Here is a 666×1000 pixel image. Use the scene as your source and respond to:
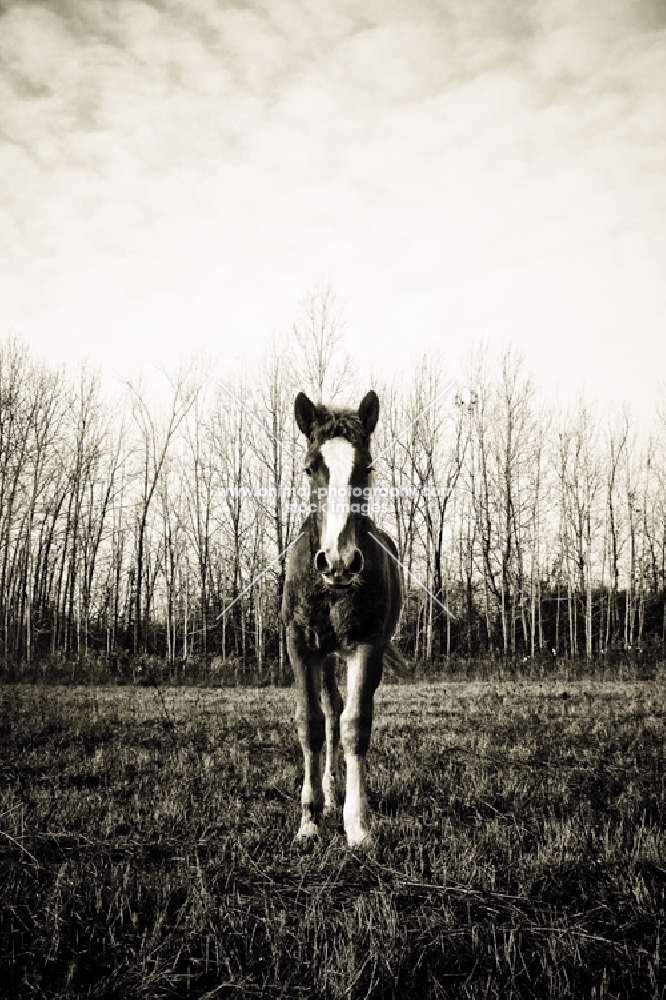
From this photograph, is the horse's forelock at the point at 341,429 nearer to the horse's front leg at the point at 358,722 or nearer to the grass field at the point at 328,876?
the horse's front leg at the point at 358,722

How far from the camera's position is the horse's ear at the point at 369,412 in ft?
14.5

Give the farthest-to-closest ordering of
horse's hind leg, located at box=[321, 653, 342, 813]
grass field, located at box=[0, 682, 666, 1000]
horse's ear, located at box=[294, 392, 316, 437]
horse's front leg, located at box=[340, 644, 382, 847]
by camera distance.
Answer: horse's hind leg, located at box=[321, 653, 342, 813], horse's ear, located at box=[294, 392, 316, 437], horse's front leg, located at box=[340, 644, 382, 847], grass field, located at box=[0, 682, 666, 1000]

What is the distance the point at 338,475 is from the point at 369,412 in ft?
2.45

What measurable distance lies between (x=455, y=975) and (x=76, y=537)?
103 feet

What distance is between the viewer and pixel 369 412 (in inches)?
176

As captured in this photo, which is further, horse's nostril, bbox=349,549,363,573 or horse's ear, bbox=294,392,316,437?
horse's ear, bbox=294,392,316,437

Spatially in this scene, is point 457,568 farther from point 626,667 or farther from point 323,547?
point 323,547

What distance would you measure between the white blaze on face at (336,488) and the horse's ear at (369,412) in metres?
0.45

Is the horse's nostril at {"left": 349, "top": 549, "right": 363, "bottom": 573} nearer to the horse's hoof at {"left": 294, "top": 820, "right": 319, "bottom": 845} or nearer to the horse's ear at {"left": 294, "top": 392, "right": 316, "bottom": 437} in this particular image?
the horse's ear at {"left": 294, "top": 392, "right": 316, "bottom": 437}

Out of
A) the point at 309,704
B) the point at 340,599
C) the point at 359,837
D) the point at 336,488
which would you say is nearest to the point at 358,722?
the point at 309,704

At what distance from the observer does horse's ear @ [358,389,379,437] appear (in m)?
4.43

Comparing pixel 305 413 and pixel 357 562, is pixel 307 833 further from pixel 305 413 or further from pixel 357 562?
pixel 305 413

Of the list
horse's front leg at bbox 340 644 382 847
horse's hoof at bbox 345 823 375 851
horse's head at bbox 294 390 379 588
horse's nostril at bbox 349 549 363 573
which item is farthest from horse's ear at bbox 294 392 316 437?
horse's hoof at bbox 345 823 375 851

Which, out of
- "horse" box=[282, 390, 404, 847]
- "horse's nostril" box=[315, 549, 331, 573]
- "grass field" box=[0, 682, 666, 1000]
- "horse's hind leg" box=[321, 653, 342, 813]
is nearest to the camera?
Answer: "grass field" box=[0, 682, 666, 1000]
